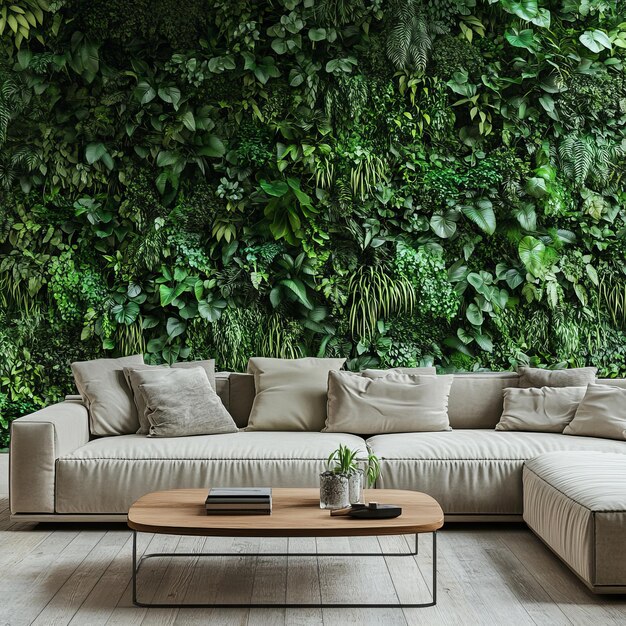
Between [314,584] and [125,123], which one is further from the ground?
[125,123]

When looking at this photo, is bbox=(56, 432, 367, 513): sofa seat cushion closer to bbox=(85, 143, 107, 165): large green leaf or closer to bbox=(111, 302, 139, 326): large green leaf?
bbox=(111, 302, 139, 326): large green leaf

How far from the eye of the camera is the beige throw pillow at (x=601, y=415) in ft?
12.8

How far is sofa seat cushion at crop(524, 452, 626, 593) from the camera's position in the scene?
2639mm

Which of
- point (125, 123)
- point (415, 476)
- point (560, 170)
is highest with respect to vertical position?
point (125, 123)

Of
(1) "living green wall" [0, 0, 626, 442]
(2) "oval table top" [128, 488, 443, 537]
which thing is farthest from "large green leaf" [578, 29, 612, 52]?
(2) "oval table top" [128, 488, 443, 537]

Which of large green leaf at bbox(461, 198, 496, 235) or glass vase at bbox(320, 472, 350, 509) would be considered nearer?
glass vase at bbox(320, 472, 350, 509)

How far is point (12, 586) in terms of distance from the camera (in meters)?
2.82

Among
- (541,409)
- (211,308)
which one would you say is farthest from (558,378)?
(211,308)

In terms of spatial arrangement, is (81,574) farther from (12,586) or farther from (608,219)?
(608,219)

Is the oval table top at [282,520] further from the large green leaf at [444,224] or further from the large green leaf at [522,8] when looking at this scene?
the large green leaf at [522,8]

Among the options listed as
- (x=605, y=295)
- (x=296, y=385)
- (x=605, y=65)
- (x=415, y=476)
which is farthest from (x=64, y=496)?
(x=605, y=65)

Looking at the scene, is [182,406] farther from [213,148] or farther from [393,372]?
[213,148]

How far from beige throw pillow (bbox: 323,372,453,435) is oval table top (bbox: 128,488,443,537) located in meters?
1.07

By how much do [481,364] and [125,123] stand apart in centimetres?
281
